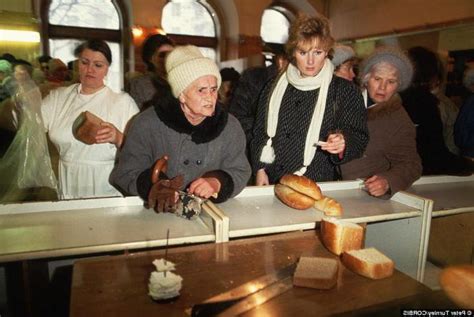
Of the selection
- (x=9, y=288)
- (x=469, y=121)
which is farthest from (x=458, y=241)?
(x=9, y=288)

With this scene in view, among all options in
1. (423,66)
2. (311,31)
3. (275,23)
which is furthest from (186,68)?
(275,23)

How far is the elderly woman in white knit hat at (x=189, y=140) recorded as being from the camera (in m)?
1.84

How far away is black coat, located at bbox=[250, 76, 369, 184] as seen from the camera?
2.23 meters

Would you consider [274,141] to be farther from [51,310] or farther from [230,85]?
[230,85]

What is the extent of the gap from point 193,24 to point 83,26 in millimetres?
2389

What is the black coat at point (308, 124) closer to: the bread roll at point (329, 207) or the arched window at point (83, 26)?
the bread roll at point (329, 207)

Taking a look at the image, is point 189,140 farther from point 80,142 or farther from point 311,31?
point 311,31

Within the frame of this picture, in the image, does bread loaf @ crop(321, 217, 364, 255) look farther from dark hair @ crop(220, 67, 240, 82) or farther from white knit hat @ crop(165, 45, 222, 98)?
dark hair @ crop(220, 67, 240, 82)

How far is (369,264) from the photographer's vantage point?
1.24 m

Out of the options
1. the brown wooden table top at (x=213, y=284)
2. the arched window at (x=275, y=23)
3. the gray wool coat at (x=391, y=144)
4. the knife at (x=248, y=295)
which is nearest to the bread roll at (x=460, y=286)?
the brown wooden table top at (x=213, y=284)

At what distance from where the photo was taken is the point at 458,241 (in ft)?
8.32

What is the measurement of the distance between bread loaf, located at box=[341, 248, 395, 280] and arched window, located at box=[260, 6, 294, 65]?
8.14 meters

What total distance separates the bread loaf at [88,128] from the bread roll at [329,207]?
130 centimetres

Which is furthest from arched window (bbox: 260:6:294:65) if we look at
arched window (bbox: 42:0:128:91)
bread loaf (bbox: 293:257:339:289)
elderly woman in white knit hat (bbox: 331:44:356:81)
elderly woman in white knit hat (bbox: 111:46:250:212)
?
bread loaf (bbox: 293:257:339:289)
